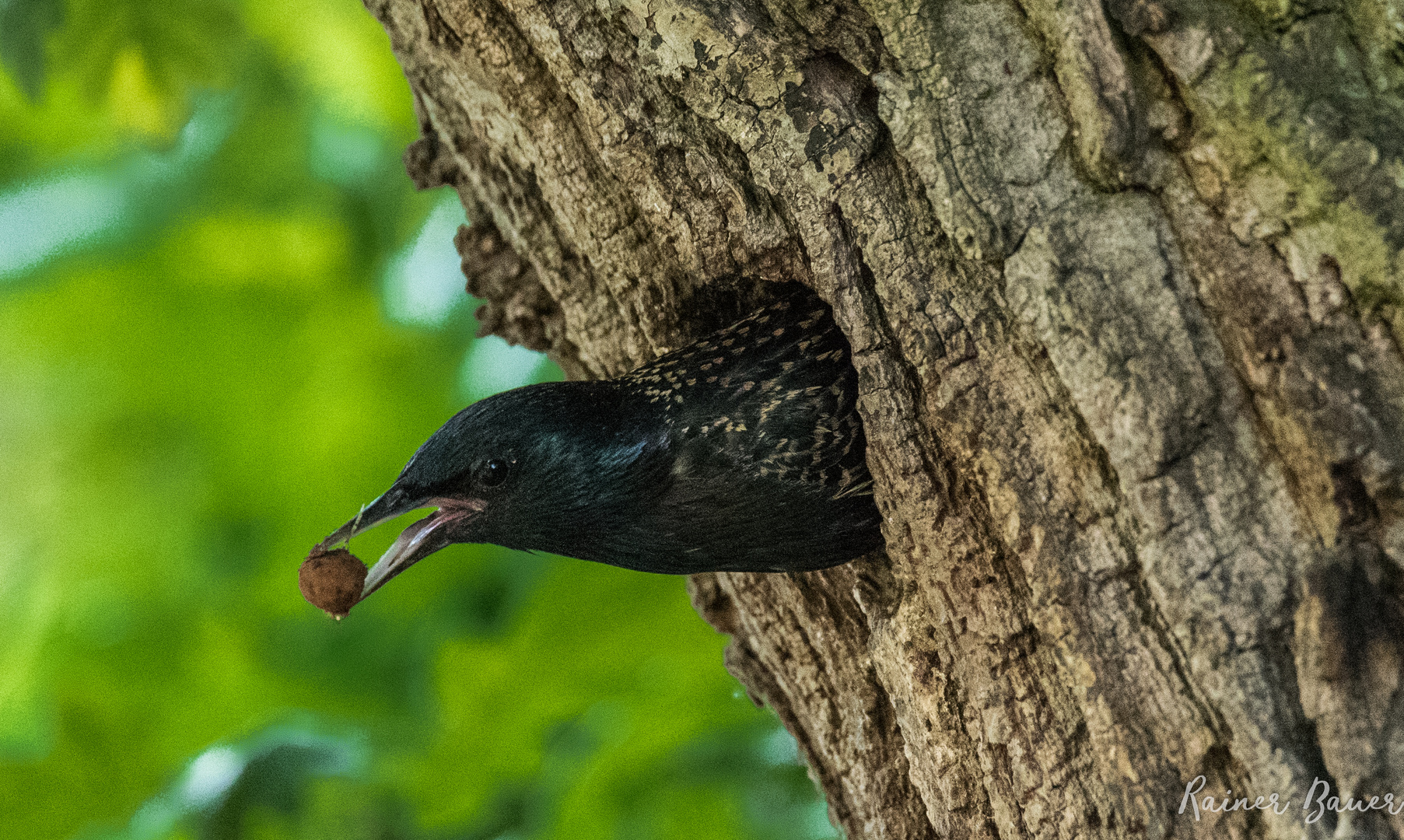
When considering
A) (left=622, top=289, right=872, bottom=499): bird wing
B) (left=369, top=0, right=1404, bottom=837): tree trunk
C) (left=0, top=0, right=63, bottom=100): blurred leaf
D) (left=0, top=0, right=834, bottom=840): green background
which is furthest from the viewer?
(left=0, top=0, right=834, bottom=840): green background

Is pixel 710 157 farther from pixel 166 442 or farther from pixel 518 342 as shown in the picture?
pixel 166 442

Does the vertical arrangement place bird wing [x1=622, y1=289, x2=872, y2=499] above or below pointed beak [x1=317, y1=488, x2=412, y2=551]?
below

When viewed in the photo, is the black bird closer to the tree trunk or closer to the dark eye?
the dark eye

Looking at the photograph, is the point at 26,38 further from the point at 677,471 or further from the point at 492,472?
the point at 677,471

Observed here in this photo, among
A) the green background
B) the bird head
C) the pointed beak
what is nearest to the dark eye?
the bird head

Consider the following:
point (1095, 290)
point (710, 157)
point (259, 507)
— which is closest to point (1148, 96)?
point (1095, 290)

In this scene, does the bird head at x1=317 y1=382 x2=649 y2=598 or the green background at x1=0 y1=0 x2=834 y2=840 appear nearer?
the bird head at x1=317 y1=382 x2=649 y2=598

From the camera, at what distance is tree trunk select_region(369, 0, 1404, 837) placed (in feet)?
5.28

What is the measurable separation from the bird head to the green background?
3.88ft

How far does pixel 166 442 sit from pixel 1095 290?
362 cm

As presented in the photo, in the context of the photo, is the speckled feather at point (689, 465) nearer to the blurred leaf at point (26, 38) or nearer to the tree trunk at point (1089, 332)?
the tree trunk at point (1089, 332)

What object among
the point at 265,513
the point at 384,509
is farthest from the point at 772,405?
the point at 265,513

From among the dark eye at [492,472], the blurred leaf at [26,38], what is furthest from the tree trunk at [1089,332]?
the blurred leaf at [26,38]

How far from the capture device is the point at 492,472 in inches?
88.1
